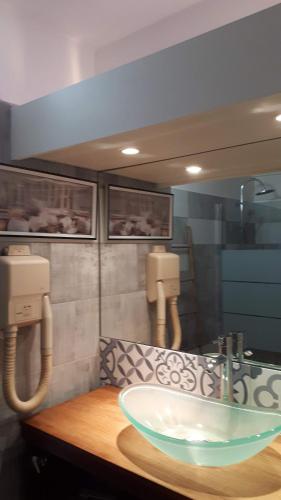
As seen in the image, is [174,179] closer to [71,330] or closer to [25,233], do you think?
[25,233]

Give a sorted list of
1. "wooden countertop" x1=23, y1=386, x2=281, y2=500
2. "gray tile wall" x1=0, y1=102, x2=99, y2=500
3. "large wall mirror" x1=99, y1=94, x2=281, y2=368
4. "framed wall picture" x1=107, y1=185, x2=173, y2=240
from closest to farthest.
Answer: "wooden countertop" x1=23, y1=386, x2=281, y2=500 → "large wall mirror" x1=99, y1=94, x2=281, y2=368 → "gray tile wall" x1=0, y1=102, x2=99, y2=500 → "framed wall picture" x1=107, y1=185, x2=173, y2=240

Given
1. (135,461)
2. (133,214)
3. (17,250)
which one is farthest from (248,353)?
(17,250)

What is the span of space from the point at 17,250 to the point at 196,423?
88cm

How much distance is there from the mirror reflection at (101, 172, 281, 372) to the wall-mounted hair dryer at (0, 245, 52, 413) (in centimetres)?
37

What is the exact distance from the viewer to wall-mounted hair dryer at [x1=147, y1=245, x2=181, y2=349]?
164cm

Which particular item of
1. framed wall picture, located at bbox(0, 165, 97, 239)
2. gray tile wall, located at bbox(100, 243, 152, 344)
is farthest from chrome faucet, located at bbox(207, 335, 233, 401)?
framed wall picture, located at bbox(0, 165, 97, 239)

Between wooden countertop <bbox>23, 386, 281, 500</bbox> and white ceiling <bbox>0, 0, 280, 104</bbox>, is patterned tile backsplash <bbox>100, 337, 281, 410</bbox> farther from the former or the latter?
white ceiling <bbox>0, 0, 280, 104</bbox>

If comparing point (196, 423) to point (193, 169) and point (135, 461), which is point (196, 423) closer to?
point (135, 461)

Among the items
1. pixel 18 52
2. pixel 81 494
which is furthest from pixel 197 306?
pixel 18 52

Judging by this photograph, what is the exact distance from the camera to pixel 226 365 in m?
1.35

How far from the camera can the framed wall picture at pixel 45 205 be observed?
1.41 meters

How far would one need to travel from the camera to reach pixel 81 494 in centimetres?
142

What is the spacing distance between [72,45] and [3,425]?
6.03ft

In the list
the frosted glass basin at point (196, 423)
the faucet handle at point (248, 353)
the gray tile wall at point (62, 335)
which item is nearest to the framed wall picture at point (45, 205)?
the gray tile wall at point (62, 335)
